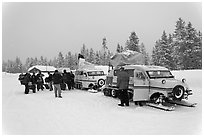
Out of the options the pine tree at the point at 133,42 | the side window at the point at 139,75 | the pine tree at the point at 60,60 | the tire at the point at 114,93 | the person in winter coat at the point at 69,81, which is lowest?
the tire at the point at 114,93

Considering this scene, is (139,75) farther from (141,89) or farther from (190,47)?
(190,47)

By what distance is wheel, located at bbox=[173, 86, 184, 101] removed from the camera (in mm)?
8914

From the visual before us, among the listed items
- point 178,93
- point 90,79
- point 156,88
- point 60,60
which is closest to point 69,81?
point 90,79

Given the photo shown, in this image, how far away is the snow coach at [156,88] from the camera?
9.02m

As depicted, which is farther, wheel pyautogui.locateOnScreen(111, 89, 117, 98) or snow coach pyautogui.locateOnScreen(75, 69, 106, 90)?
snow coach pyautogui.locateOnScreen(75, 69, 106, 90)

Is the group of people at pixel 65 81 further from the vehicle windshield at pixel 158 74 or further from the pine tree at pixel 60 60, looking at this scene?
the pine tree at pixel 60 60

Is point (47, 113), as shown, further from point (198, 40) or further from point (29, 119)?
point (198, 40)

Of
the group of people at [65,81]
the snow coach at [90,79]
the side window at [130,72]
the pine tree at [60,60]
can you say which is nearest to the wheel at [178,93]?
the group of people at [65,81]

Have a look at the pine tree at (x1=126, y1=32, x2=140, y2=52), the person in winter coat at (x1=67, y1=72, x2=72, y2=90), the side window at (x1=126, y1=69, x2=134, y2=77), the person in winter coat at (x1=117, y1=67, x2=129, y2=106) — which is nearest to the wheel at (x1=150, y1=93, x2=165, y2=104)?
the person in winter coat at (x1=117, y1=67, x2=129, y2=106)

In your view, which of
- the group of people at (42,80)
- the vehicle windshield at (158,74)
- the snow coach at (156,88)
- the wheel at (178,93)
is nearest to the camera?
the wheel at (178,93)

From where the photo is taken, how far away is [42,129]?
20.2 feet

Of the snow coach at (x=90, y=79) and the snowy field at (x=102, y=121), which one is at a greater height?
the snow coach at (x=90, y=79)

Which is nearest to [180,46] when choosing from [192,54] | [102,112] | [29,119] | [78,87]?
[192,54]

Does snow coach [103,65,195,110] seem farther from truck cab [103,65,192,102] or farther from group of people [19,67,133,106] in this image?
group of people [19,67,133,106]
